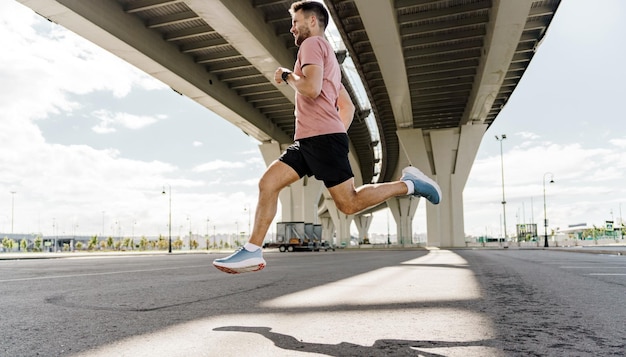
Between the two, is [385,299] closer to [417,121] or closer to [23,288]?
[23,288]

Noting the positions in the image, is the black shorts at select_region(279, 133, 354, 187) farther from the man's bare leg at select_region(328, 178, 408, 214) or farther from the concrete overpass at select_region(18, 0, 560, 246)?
the concrete overpass at select_region(18, 0, 560, 246)

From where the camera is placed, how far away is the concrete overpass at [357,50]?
1861 centimetres

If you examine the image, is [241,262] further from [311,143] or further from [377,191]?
[377,191]

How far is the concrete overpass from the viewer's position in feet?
61.1

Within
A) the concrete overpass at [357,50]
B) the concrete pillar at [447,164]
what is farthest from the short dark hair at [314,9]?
the concrete pillar at [447,164]

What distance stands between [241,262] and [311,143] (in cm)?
107

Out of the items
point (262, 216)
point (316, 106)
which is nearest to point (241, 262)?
point (262, 216)

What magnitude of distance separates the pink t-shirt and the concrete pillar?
120 ft

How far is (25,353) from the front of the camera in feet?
7.97

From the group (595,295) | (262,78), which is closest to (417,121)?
(262,78)

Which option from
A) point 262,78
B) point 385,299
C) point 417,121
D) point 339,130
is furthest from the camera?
point 417,121

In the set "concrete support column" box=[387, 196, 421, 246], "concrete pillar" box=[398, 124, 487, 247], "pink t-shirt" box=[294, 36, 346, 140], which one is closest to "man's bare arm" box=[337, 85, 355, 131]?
"pink t-shirt" box=[294, 36, 346, 140]

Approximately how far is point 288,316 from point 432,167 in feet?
136

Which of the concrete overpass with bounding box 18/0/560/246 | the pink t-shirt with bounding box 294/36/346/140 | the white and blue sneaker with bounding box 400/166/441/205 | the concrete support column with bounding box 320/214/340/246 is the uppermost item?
the concrete overpass with bounding box 18/0/560/246
